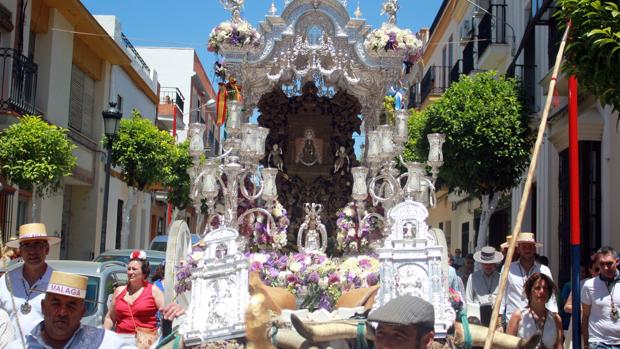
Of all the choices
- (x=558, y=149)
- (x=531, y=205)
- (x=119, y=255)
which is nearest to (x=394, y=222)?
(x=119, y=255)

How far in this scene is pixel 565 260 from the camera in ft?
55.5

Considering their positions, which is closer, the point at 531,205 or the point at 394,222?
the point at 394,222

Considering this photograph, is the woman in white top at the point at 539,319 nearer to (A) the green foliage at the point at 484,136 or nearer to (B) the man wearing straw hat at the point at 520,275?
(B) the man wearing straw hat at the point at 520,275

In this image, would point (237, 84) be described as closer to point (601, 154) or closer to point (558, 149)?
point (601, 154)

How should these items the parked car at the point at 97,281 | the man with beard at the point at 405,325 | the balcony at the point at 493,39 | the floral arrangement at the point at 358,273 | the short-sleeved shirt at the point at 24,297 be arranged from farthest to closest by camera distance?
the balcony at the point at 493,39, the parked car at the point at 97,281, the floral arrangement at the point at 358,273, the short-sleeved shirt at the point at 24,297, the man with beard at the point at 405,325

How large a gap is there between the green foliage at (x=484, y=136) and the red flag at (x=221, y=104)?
7.03 m

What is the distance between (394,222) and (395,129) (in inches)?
128

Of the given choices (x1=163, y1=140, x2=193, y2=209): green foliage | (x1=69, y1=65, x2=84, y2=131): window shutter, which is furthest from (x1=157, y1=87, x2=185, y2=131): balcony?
(x1=69, y1=65, x2=84, y2=131): window shutter

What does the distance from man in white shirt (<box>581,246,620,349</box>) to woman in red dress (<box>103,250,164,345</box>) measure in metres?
3.61

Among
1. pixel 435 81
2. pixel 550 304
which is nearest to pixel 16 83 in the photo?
pixel 550 304

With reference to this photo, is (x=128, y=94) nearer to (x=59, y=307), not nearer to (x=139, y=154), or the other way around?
(x=139, y=154)

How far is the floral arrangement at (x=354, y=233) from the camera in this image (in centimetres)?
1034

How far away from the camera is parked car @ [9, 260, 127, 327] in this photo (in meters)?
8.67

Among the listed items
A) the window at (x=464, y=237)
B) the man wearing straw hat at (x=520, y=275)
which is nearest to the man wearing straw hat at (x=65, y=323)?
the man wearing straw hat at (x=520, y=275)
